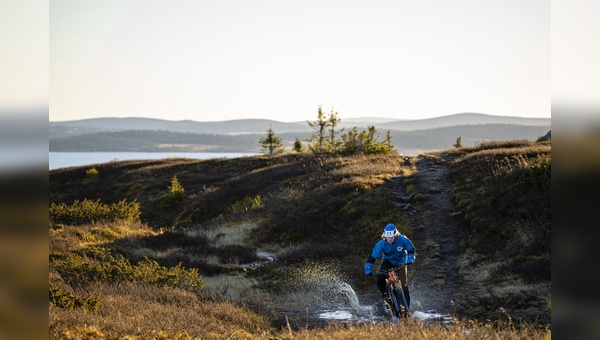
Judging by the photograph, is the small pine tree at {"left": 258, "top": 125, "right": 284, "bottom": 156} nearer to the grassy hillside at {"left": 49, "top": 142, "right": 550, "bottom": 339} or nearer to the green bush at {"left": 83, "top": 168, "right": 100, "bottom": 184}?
the green bush at {"left": 83, "top": 168, "right": 100, "bottom": 184}

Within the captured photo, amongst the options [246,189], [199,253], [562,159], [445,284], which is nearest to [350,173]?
[246,189]

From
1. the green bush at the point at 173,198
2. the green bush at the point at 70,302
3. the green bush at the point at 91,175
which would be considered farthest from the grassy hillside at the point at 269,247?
the green bush at the point at 91,175

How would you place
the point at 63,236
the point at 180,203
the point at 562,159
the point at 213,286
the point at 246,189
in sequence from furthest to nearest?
the point at 180,203 → the point at 246,189 → the point at 63,236 → the point at 213,286 → the point at 562,159

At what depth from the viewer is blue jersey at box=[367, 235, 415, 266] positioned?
12594 millimetres

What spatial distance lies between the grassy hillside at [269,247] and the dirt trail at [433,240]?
548mm

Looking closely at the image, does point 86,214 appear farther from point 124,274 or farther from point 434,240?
point 434,240

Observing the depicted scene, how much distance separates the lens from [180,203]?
40750 mm

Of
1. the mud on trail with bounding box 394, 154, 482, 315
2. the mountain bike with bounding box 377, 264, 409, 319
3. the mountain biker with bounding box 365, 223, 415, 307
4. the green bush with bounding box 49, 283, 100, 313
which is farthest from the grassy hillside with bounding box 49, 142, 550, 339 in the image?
the mountain biker with bounding box 365, 223, 415, 307

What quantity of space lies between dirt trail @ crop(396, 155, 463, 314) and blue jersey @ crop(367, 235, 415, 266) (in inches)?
38.1

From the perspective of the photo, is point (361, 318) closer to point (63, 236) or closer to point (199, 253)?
point (199, 253)

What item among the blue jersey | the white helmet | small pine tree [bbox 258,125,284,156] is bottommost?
the blue jersey

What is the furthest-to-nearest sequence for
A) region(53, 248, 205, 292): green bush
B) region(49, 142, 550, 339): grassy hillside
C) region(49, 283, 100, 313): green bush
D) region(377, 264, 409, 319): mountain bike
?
region(53, 248, 205, 292): green bush < region(377, 264, 409, 319): mountain bike < region(49, 142, 550, 339): grassy hillside < region(49, 283, 100, 313): green bush

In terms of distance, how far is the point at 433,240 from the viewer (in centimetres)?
2148

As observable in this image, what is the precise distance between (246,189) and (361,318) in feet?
80.6
